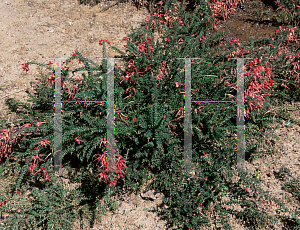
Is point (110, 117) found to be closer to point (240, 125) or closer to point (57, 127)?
point (57, 127)

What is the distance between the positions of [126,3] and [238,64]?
2.67 meters

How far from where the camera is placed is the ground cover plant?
337cm

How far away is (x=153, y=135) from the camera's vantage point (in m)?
3.44

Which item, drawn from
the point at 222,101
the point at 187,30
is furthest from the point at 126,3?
the point at 222,101

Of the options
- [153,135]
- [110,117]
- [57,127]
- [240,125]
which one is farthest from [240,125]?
[57,127]

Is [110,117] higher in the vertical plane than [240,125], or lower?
higher

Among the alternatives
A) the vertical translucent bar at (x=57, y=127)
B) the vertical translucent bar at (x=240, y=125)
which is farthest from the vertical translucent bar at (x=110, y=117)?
the vertical translucent bar at (x=240, y=125)

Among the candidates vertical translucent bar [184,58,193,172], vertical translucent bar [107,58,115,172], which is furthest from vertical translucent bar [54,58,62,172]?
vertical translucent bar [184,58,193,172]

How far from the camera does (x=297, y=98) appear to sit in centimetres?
406

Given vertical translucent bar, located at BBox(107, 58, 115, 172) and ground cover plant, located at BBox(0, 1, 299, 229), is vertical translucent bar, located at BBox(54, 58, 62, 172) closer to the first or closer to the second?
ground cover plant, located at BBox(0, 1, 299, 229)

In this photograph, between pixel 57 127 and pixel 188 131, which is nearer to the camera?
pixel 57 127

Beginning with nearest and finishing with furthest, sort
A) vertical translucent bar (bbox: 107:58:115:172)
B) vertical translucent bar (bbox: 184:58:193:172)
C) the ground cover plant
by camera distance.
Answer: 1. vertical translucent bar (bbox: 107:58:115:172)
2. the ground cover plant
3. vertical translucent bar (bbox: 184:58:193:172)

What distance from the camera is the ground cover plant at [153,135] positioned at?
11.1 ft

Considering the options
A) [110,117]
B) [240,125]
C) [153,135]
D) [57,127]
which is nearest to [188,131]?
[153,135]
